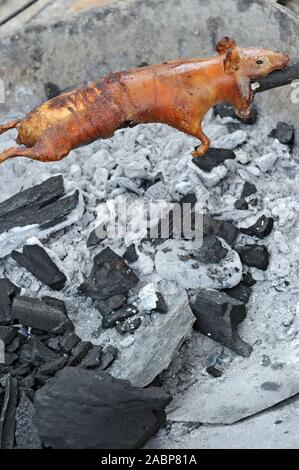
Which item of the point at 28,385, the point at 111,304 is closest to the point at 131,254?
the point at 111,304

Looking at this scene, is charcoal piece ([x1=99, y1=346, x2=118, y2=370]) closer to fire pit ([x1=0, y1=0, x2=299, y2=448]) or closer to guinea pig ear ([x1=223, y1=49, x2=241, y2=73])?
fire pit ([x1=0, y1=0, x2=299, y2=448])

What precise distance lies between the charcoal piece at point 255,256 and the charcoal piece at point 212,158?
411mm

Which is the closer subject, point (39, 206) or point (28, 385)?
point (28, 385)

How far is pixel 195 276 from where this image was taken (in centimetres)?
287

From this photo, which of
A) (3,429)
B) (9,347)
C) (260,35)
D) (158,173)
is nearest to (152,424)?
(3,429)

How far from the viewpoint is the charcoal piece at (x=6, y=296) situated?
2.84 meters

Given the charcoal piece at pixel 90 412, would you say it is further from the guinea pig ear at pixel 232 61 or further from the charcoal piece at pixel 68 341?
the guinea pig ear at pixel 232 61

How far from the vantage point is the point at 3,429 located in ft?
7.61

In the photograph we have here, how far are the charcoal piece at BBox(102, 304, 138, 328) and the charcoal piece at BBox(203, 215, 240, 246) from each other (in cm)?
42

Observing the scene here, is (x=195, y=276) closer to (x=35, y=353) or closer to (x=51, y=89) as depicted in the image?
(x=35, y=353)

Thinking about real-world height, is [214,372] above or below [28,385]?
below

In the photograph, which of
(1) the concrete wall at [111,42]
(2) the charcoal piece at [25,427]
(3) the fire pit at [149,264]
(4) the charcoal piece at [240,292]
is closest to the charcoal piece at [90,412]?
(3) the fire pit at [149,264]

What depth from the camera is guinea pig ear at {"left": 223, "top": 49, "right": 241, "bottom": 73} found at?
2.17 metres

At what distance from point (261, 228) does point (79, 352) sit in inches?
33.9
